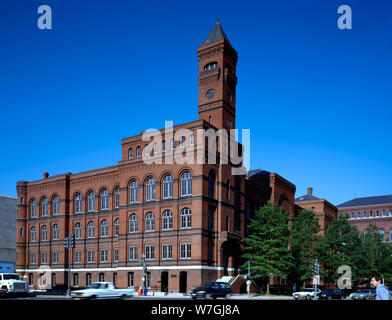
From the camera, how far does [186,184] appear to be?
180 feet

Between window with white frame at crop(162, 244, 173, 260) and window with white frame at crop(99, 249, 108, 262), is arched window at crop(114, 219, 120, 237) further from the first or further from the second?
window with white frame at crop(162, 244, 173, 260)

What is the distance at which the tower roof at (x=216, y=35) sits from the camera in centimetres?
6264

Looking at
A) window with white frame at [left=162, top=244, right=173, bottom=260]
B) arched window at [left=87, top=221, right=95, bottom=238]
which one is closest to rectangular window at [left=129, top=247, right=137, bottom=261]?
window with white frame at [left=162, top=244, right=173, bottom=260]

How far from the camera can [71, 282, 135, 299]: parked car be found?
31.5 metres

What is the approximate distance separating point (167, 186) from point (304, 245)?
22253 mm

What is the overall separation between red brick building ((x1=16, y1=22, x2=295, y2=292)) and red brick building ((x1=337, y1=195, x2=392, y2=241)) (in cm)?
4758

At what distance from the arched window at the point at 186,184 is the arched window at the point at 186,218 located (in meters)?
2.09

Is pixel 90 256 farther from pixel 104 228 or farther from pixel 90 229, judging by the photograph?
pixel 104 228

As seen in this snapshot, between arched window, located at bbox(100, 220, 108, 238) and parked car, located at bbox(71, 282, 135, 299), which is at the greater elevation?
arched window, located at bbox(100, 220, 108, 238)

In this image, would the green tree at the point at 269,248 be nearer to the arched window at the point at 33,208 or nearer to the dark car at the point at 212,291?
the dark car at the point at 212,291

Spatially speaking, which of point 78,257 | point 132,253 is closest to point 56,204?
point 78,257

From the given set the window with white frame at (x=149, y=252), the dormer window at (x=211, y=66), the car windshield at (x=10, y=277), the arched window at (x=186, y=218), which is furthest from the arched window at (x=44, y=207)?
the dormer window at (x=211, y=66)
